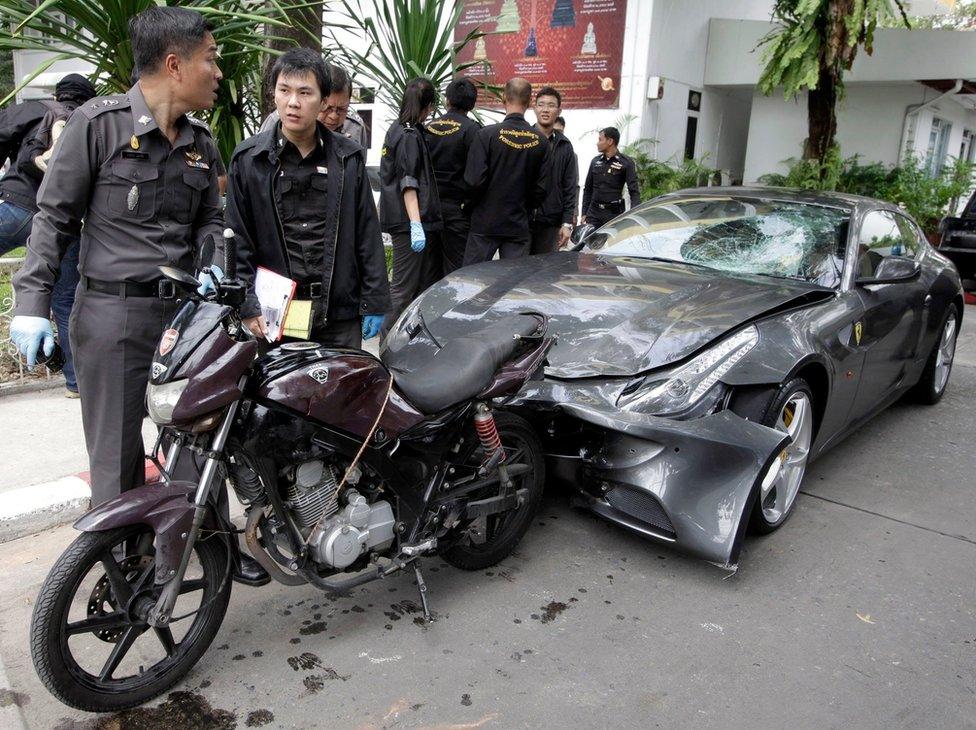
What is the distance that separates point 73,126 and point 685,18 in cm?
1234

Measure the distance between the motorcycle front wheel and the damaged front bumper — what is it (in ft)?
4.96

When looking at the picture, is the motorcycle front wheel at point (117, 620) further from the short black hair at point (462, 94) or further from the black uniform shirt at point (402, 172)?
the short black hair at point (462, 94)

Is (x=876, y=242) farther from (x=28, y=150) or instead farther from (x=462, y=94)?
(x=28, y=150)

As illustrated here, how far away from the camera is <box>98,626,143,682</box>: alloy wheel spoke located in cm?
236

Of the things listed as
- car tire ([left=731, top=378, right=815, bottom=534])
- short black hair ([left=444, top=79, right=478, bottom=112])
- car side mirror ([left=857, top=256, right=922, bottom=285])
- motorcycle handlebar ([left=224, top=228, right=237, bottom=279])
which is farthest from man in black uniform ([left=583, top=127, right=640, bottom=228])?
motorcycle handlebar ([left=224, top=228, right=237, bottom=279])

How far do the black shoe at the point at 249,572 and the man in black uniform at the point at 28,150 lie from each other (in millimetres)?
2180

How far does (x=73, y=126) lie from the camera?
2594 millimetres

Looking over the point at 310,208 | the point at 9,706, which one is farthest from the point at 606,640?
the point at 310,208

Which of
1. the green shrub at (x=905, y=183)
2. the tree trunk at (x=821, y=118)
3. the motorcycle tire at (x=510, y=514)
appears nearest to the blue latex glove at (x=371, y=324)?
the motorcycle tire at (x=510, y=514)

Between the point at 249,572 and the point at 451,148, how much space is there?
408 cm

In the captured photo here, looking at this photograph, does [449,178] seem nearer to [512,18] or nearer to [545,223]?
[545,223]

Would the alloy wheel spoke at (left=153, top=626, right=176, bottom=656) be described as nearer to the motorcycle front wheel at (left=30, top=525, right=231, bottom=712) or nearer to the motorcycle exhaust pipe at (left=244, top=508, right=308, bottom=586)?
the motorcycle front wheel at (left=30, top=525, right=231, bottom=712)

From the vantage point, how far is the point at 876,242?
456cm

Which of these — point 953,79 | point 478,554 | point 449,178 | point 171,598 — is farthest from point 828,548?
point 953,79
